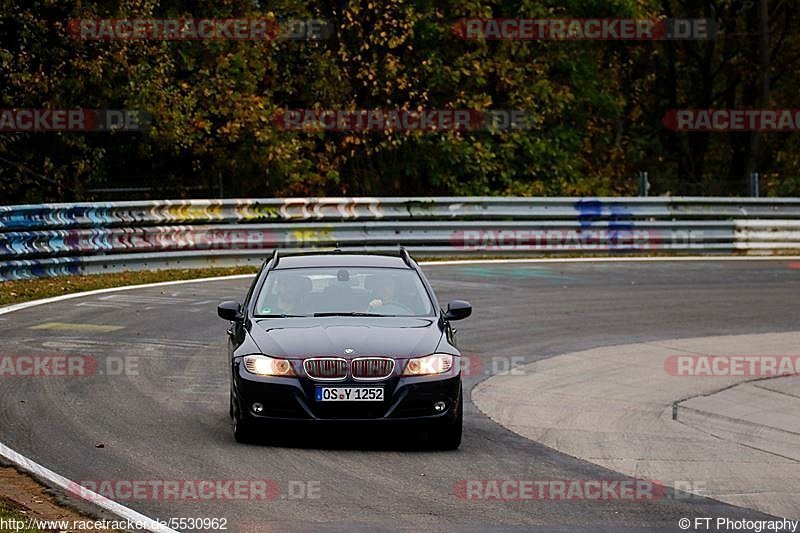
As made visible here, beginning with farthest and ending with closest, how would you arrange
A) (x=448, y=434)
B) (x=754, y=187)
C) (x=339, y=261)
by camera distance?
(x=754, y=187), (x=339, y=261), (x=448, y=434)

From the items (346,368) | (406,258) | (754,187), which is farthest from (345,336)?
(754,187)

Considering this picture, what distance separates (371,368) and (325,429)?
1.07m

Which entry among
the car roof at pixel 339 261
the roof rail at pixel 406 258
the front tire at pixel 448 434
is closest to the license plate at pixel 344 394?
the front tire at pixel 448 434

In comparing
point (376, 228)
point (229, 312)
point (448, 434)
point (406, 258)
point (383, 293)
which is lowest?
point (448, 434)

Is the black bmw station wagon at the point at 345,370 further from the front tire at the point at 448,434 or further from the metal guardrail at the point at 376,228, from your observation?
the metal guardrail at the point at 376,228

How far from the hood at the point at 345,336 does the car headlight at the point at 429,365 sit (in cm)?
5

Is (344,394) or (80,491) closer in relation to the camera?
(80,491)

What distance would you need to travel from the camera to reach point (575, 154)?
117ft

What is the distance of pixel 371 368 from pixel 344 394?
277mm

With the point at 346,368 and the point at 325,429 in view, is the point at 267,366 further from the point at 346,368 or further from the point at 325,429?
the point at 325,429

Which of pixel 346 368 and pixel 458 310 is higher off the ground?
pixel 458 310

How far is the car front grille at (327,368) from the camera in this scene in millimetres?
10844

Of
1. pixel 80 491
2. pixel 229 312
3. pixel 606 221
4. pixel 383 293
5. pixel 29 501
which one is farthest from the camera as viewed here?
pixel 606 221

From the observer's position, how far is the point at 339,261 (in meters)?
12.7
